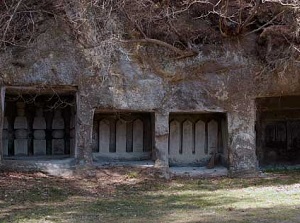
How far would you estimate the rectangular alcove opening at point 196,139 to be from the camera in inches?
465

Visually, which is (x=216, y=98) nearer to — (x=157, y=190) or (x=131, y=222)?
(x=157, y=190)

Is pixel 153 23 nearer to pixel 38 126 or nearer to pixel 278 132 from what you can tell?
pixel 38 126

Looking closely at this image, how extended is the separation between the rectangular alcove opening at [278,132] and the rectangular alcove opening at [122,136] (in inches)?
100

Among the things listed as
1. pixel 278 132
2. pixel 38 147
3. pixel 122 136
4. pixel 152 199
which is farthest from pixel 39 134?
pixel 278 132

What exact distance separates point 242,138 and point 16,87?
439 centimetres

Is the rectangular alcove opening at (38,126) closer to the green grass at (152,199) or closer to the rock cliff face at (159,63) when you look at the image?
the rock cliff face at (159,63)

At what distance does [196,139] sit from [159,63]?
2156 mm

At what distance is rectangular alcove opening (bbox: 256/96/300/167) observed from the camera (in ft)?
40.9

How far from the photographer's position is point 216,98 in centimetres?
1082

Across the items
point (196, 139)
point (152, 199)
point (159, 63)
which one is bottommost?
point (152, 199)

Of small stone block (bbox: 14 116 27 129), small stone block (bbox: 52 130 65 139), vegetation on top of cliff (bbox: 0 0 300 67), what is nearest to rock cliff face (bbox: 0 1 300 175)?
vegetation on top of cliff (bbox: 0 0 300 67)

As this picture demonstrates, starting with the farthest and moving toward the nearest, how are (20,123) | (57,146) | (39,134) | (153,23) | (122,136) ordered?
(57,146) → (39,134) → (20,123) → (122,136) → (153,23)

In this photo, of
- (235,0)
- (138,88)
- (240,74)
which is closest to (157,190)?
(138,88)

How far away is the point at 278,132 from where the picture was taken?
1267 centimetres
